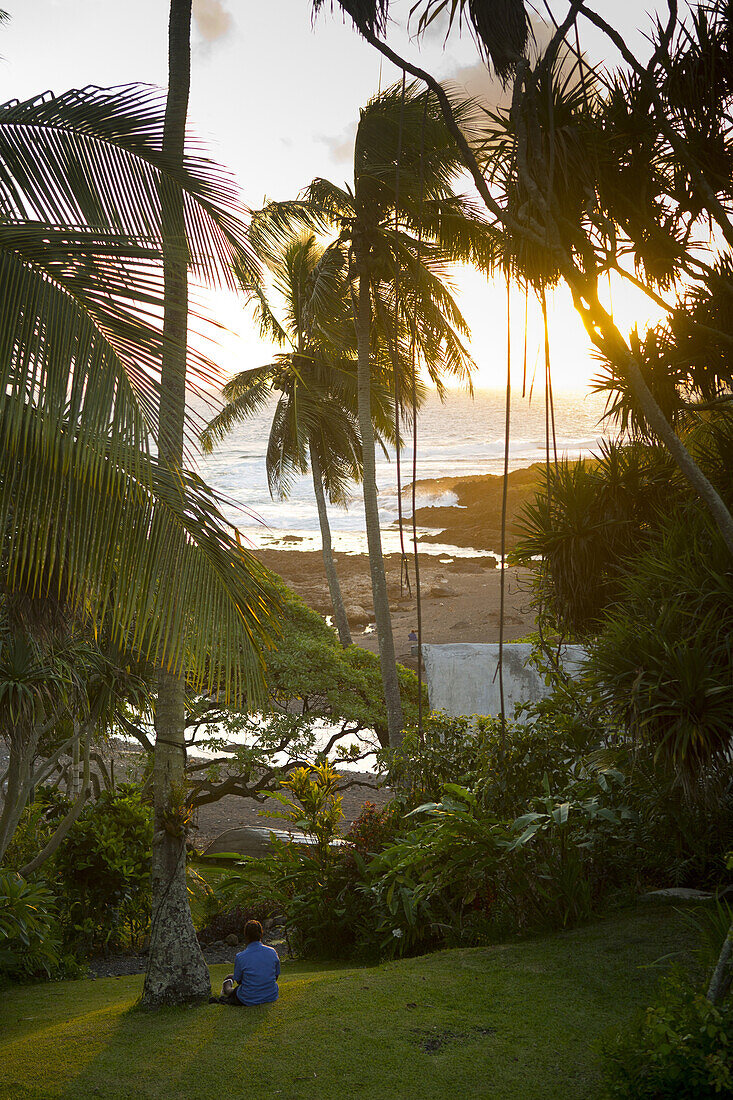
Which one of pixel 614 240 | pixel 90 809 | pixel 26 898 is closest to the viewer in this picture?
pixel 614 240

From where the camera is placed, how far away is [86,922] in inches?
411

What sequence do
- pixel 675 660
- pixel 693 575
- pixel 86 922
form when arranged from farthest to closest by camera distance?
pixel 86 922
pixel 693 575
pixel 675 660

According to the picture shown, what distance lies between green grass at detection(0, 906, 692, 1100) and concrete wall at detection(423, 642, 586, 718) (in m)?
7.81

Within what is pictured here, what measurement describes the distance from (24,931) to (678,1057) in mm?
6539

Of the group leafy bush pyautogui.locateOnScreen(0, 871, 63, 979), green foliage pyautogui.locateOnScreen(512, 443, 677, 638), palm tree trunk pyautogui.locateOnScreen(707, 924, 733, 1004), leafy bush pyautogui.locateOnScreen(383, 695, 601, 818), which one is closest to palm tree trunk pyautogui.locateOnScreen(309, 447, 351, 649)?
leafy bush pyautogui.locateOnScreen(383, 695, 601, 818)

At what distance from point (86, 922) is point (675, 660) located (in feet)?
27.8

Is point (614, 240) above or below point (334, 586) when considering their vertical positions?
above

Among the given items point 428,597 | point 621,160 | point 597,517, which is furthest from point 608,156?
point 428,597

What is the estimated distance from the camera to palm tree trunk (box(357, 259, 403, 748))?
14086mm

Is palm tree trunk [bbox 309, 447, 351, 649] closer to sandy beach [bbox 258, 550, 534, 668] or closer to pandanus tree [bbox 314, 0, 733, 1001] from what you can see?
sandy beach [bbox 258, 550, 534, 668]

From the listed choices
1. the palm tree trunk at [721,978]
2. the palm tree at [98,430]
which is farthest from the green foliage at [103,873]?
the palm tree trunk at [721,978]

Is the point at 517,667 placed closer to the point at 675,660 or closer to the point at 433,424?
the point at 675,660

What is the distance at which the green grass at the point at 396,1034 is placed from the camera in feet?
14.1

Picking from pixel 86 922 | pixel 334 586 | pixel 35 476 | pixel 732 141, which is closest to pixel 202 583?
pixel 35 476
